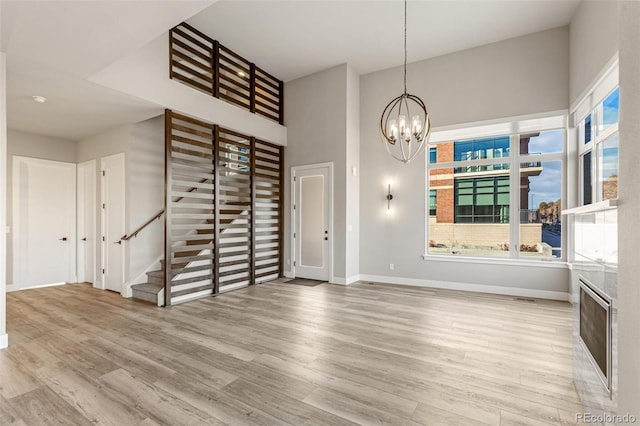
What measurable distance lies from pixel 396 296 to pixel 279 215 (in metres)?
2.96

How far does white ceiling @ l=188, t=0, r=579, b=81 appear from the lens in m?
4.43

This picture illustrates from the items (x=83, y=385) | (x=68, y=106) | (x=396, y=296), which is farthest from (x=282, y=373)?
(x=68, y=106)

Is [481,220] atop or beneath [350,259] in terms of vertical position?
atop

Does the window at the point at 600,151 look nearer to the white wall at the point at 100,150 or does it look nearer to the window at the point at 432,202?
the window at the point at 432,202

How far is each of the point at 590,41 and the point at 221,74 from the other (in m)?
5.27

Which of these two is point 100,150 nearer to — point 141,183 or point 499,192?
point 141,183

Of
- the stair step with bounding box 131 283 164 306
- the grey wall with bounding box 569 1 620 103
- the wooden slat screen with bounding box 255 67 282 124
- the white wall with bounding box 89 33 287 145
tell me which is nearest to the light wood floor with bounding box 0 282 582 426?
the stair step with bounding box 131 283 164 306

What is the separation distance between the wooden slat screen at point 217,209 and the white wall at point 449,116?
1.95m

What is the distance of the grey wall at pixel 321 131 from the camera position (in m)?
6.16

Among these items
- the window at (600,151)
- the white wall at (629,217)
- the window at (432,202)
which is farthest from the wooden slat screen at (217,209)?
the window at (600,151)

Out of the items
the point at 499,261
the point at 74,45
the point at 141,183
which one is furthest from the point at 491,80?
the point at 141,183

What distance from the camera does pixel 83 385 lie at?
94.0 inches

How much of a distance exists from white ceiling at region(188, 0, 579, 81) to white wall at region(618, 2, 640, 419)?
3.78 m

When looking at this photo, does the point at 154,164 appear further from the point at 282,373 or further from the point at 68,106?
the point at 282,373
